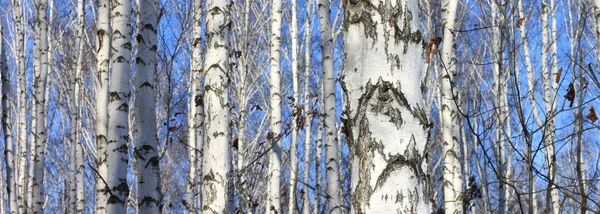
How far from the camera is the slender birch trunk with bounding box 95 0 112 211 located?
14.3 ft

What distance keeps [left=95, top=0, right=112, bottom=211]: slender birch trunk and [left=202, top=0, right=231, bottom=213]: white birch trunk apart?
92 centimetres

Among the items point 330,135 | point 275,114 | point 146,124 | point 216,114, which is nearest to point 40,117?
point 275,114

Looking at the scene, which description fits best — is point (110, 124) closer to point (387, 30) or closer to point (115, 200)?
point (115, 200)

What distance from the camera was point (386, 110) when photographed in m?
1.66

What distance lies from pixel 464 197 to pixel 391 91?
399 centimetres

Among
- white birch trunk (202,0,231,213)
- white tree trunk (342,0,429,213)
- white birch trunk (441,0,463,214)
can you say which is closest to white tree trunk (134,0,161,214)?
white birch trunk (202,0,231,213)

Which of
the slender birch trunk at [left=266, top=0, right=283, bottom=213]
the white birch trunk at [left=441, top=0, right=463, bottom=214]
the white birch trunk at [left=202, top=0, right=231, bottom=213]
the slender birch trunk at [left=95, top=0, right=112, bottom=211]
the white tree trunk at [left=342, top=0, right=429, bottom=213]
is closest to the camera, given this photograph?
the white tree trunk at [left=342, top=0, right=429, bottom=213]

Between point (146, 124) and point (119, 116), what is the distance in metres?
0.20

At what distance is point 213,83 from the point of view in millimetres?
3844

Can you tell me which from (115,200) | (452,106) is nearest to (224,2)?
(115,200)

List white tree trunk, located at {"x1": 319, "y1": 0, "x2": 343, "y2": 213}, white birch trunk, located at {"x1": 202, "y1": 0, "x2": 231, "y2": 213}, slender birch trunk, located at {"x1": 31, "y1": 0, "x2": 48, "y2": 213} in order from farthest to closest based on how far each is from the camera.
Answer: slender birch trunk, located at {"x1": 31, "y1": 0, "x2": 48, "y2": 213}
white tree trunk, located at {"x1": 319, "y1": 0, "x2": 343, "y2": 213}
white birch trunk, located at {"x1": 202, "y1": 0, "x2": 231, "y2": 213}

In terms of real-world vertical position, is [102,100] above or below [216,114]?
above

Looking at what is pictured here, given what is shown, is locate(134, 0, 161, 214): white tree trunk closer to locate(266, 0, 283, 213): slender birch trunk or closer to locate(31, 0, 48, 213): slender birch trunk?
locate(31, 0, 48, 213): slender birch trunk

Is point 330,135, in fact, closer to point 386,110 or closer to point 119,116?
point 119,116
